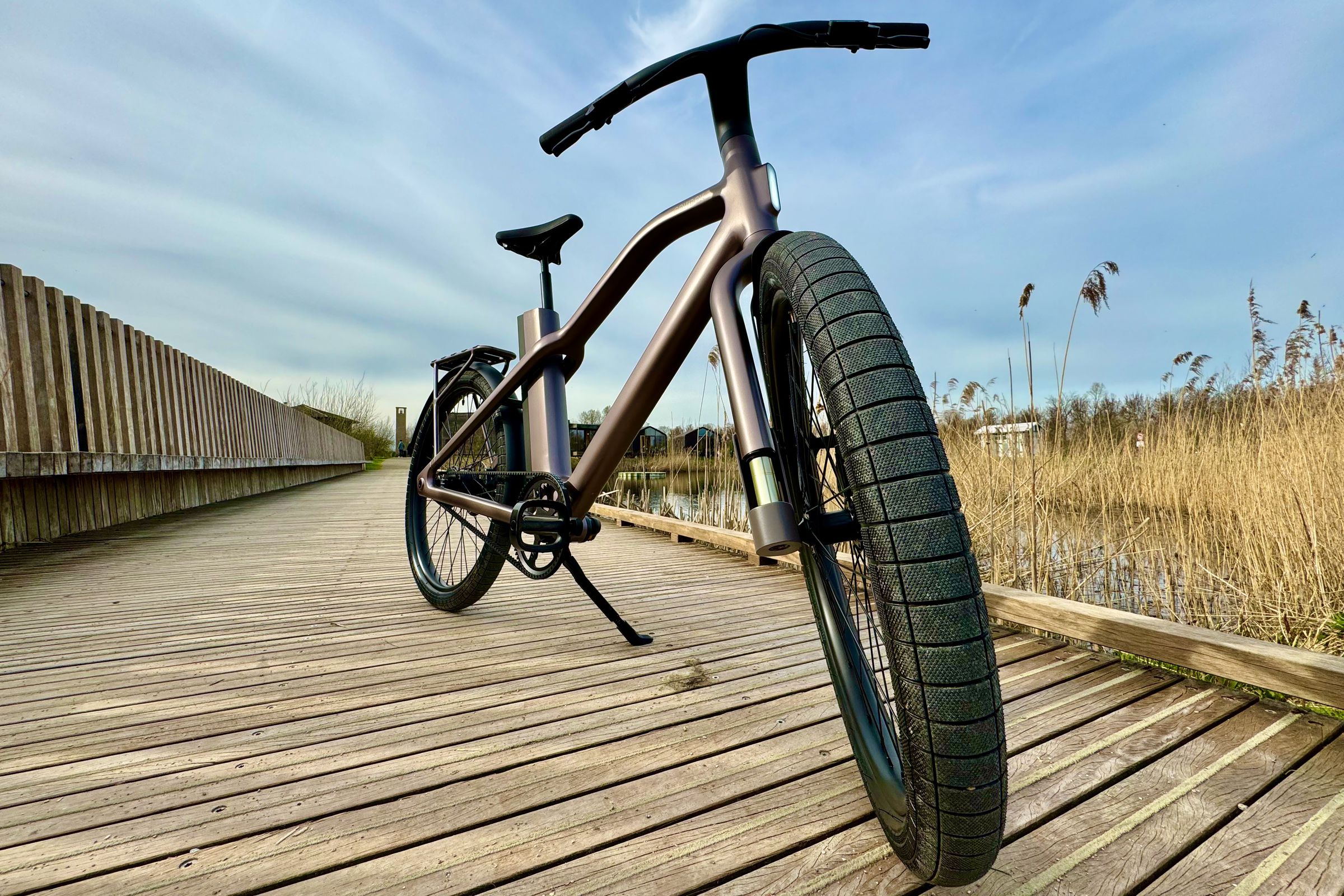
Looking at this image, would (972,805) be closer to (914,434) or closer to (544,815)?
(914,434)

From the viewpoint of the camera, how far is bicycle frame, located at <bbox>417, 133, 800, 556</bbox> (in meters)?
0.81

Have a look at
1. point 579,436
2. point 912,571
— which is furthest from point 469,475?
point 912,571

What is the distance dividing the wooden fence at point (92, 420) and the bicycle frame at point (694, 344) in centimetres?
300

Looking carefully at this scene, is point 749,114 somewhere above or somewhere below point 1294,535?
above

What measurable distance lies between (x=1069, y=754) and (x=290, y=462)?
11044mm

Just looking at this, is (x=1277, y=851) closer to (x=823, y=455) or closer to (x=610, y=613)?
(x=823, y=455)

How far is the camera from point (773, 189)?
103cm

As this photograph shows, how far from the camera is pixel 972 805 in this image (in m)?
0.60

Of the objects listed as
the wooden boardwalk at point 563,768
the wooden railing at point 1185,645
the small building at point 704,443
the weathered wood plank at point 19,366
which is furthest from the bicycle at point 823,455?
the weathered wood plank at point 19,366

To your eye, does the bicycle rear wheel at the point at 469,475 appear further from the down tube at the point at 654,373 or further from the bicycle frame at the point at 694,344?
the down tube at the point at 654,373

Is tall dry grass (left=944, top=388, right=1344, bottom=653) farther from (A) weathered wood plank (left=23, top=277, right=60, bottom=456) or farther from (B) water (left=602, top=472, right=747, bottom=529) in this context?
(A) weathered wood plank (left=23, top=277, right=60, bottom=456)

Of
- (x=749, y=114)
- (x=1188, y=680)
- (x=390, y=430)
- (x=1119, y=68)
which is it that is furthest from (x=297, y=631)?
(x=390, y=430)

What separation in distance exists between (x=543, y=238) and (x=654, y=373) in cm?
85

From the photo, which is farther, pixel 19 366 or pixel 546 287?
pixel 19 366
